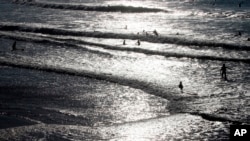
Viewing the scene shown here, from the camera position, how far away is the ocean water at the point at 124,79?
1831 cm

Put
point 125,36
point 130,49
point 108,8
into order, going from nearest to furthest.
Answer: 1. point 130,49
2. point 125,36
3. point 108,8

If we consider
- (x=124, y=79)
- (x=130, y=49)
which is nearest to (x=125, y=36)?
(x=130, y=49)

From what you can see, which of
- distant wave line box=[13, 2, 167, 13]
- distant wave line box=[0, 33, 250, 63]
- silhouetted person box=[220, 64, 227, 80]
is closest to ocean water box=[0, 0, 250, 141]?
distant wave line box=[0, 33, 250, 63]

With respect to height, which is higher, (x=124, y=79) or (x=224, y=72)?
(x=224, y=72)

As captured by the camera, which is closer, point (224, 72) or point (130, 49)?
point (224, 72)

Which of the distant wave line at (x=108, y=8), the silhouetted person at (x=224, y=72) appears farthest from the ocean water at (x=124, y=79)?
the distant wave line at (x=108, y=8)

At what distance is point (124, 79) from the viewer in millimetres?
25953

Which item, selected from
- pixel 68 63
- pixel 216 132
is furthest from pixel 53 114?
pixel 68 63

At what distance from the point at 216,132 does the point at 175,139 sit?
1.95m

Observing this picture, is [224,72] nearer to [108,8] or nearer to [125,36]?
[125,36]

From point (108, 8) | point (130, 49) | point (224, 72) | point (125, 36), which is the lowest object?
point (130, 49)

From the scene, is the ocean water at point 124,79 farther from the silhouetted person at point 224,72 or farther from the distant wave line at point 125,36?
the silhouetted person at point 224,72

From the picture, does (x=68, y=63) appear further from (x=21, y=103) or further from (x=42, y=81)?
(x=21, y=103)

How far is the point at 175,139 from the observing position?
55.9ft
